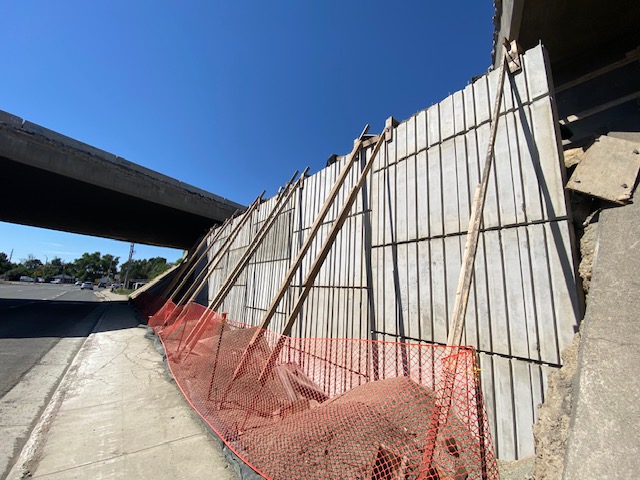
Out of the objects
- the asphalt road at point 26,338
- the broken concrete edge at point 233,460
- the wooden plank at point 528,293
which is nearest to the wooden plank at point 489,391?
the wooden plank at point 528,293

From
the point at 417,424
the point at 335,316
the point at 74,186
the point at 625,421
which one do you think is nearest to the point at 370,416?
the point at 417,424

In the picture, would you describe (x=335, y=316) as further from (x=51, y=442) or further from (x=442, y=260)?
(x=51, y=442)

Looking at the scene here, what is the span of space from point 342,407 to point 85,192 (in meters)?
18.8

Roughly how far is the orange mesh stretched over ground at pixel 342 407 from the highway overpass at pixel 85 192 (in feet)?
39.8

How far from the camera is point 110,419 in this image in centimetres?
468

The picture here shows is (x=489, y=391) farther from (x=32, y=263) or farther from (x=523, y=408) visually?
(x=32, y=263)

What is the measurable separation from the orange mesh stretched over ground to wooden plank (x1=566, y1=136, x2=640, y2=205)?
2.44 metres

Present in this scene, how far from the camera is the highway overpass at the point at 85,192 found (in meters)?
12.7

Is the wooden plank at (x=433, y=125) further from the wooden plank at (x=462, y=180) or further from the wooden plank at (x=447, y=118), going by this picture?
the wooden plank at (x=462, y=180)

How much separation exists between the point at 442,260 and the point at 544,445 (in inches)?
103

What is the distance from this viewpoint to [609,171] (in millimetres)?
3289

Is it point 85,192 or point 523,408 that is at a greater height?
point 85,192

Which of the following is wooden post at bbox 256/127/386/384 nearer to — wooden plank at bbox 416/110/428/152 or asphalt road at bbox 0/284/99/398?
wooden plank at bbox 416/110/428/152

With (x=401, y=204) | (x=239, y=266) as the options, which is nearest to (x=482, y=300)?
(x=401, y=204)
